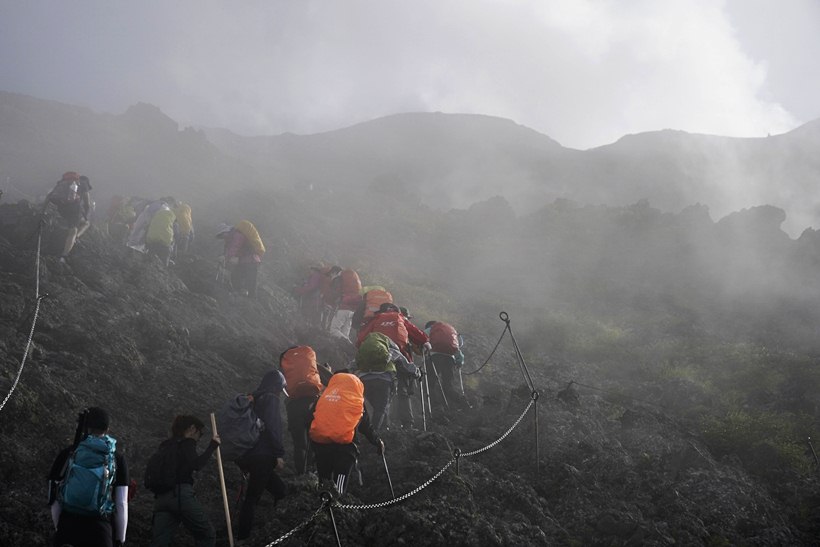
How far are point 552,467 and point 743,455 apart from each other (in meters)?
5.02

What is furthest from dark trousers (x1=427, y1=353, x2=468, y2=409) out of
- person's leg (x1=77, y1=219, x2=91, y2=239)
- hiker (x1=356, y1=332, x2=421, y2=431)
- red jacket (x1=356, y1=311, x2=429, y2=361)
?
person's leg (x1=77, y1=219, x2=91, y2=239)

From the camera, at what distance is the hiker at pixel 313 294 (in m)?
16.5

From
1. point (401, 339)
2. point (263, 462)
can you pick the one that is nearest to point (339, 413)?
point (263, 462)

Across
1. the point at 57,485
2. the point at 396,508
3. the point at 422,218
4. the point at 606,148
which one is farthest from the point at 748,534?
the point at 606,148

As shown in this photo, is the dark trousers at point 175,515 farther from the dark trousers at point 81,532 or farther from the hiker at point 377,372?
the hiker at point 377,372

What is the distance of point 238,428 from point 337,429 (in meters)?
1.28

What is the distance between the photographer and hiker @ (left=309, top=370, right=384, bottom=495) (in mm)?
7484

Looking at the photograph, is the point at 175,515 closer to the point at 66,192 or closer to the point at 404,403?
the point at 404,403

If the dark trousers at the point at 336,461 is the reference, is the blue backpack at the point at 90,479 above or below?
above

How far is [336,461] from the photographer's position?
7.59 m

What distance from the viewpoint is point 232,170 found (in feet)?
137

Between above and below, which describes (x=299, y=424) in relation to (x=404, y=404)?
above

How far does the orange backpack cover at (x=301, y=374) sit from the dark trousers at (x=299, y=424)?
0.38ft

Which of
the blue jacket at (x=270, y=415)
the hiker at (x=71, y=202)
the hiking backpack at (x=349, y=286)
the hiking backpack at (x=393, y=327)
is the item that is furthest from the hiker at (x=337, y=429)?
the hiker at (x=71, y=202)
